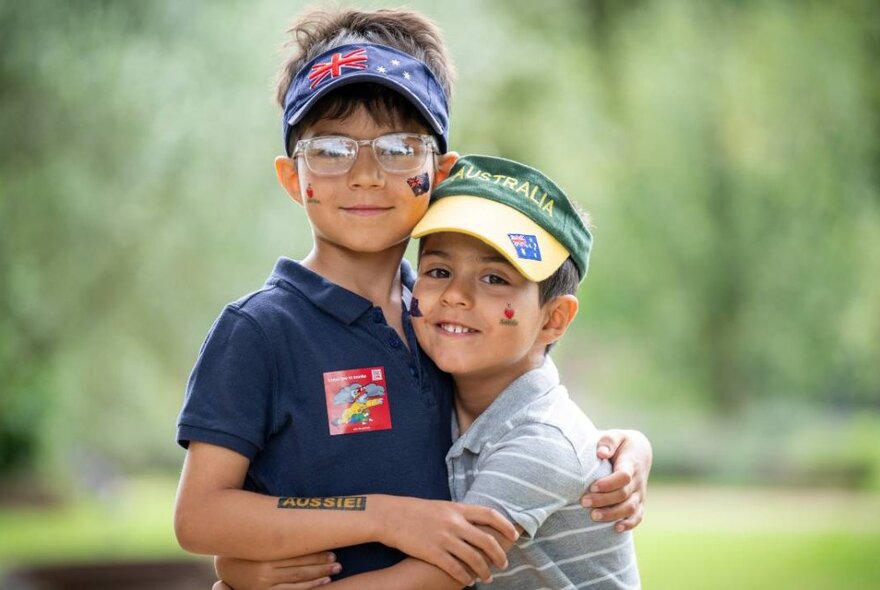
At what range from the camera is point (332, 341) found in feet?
7.72

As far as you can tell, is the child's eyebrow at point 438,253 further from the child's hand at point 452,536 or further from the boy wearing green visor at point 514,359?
the child's hand at point 452,536

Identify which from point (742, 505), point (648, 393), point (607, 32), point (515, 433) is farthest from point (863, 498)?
point (515, 433)

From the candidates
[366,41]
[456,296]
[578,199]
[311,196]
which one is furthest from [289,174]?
[578,199]

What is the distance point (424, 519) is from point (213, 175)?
550cm

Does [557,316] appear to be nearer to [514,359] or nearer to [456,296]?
[514,359]

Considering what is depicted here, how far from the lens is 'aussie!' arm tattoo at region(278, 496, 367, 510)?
2.18m

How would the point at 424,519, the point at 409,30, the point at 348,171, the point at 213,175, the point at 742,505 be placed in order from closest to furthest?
the point at 424,519, the point at 348,171, the point at 409,30, the point at 213,175, the point at 742,505

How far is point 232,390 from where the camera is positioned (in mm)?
2203

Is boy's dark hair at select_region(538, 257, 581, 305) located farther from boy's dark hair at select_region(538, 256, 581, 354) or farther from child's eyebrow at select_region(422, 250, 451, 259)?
child's eyebrow at select_region(422, 250, 451, 259)

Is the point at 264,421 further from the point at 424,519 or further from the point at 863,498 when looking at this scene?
the point at 863,498

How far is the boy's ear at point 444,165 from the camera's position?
2543mm

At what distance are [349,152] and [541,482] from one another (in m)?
0.80

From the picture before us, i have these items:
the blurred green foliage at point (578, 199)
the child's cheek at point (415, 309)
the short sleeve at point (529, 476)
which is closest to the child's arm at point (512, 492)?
the short sleeve at point (529, 476)

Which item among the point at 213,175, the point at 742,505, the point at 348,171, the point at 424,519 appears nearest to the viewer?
the point at 424,519
